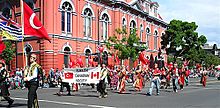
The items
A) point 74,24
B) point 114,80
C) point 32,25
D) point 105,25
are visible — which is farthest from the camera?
point 105,25

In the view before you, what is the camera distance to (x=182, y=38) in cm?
6512

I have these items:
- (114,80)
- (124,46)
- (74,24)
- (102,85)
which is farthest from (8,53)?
(102,85)

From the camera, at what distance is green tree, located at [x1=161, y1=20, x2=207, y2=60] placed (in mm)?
64438

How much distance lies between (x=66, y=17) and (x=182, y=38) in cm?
3156

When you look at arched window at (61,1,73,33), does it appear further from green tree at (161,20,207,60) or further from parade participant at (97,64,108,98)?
green tree at (161,20,207,60)

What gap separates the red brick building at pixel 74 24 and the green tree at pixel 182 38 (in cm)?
1066

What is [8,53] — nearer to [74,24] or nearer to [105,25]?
[74,24]

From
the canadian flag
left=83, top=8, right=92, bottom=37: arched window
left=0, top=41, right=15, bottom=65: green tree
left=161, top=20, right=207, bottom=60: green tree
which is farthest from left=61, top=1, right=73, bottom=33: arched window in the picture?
left=161, top=20, right=207, bottom=60: green tree

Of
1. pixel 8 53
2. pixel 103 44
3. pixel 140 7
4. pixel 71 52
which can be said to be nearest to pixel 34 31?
pixel 8 53

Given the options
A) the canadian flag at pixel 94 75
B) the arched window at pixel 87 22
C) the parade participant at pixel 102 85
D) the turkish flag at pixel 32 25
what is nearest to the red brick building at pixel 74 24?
the arched window at pixel 87 22

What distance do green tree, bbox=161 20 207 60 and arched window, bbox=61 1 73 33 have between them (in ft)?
95.5

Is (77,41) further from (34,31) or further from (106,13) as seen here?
(34,31)

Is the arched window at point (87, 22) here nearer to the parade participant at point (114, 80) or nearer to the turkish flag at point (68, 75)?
the parade participant at point (114, 80)

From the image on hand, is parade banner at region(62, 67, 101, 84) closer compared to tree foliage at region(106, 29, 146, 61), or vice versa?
parade banner at region(62, 67, 101, 84)
